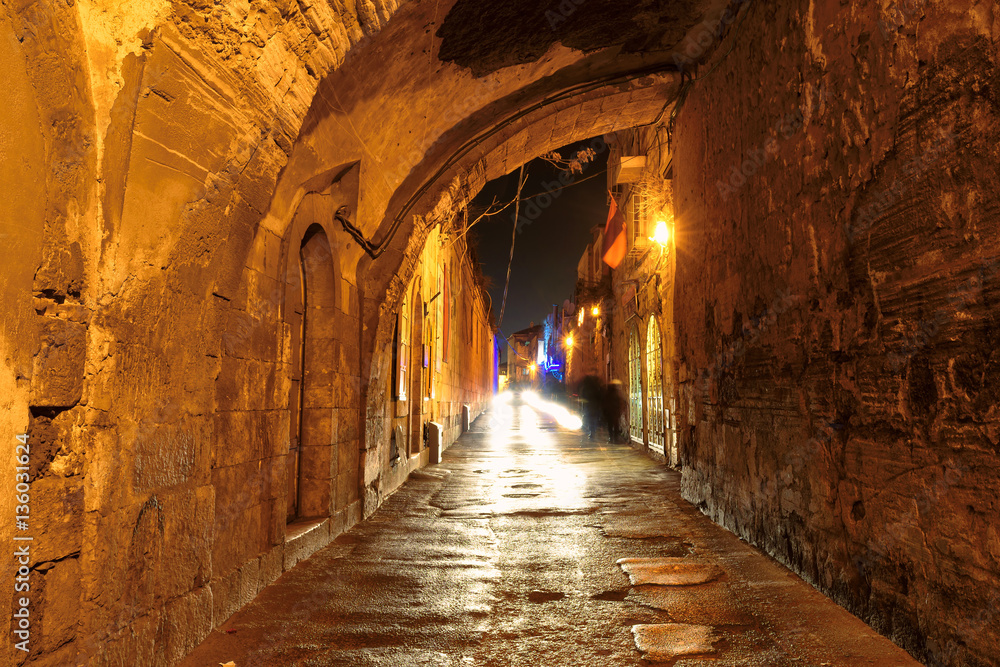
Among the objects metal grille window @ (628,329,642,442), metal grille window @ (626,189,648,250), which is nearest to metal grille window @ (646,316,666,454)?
metal grille window @ (628,329,642,442)

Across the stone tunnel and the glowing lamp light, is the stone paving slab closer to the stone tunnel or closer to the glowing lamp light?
the stone tunnel

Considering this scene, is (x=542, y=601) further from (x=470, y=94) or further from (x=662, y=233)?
(x=662, y=233)

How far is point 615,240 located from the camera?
11.3 metres

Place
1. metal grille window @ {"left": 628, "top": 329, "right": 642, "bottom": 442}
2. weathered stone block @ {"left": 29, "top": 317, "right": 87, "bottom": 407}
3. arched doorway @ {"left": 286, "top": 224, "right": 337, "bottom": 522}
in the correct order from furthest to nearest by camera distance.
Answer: metal grille window @ {"left": 628, "top": 329, "right": 642, "bottom": 442}, arched doorway @ {"left": 286, "top": 224, "right": 337, "bottom": 522}, weathered stone block @ {"left": 29, "top": 317, "right": 87, "bottom": 407}

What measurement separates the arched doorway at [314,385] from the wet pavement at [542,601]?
0.50 metres

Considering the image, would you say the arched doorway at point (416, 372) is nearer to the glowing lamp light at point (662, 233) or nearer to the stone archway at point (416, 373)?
the stone archway at point (416, 373)

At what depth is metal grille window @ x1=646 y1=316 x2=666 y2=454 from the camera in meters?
10.2

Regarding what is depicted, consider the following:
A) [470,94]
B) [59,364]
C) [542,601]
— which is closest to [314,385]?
[542,601]

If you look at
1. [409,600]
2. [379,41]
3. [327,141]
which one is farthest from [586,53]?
[409,600]

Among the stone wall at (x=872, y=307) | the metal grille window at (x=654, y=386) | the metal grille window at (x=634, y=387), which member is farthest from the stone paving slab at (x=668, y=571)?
the metal grille window at (x=634, y=387)

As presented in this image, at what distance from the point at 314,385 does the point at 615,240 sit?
804 centimetres

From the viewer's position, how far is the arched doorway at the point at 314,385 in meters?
4.50

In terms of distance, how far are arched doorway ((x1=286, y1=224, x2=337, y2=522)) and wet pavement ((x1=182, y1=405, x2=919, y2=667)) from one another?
19.8 inches

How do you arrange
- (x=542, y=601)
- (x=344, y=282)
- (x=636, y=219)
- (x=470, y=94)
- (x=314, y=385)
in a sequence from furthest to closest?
(x=636, y=219) → (x=470, y=94) → (x=344, y=282) → (x=314, y=385) → (x=542, y=601)
